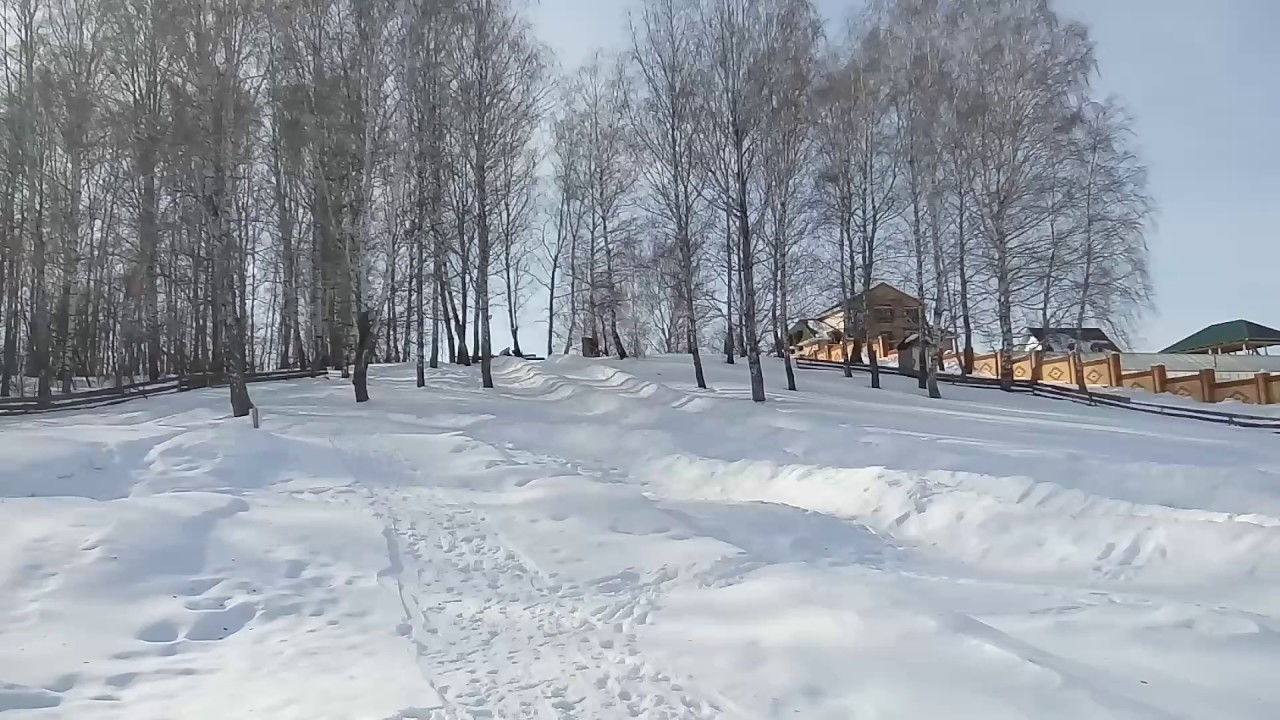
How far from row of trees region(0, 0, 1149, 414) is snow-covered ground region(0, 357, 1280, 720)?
6348mm

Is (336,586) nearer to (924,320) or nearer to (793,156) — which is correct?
(793,156)

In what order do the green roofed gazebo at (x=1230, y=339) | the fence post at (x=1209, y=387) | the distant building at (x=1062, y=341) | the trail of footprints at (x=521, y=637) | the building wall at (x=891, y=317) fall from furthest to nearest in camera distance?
the green roofed gazebo at (x=1230, y=339)
the building wall at (x=891, y=317)
the fence post at (x=1209, y=387)
the distant building at (x=1062, y=341)
the trail of footprints at (x=521, y=637)

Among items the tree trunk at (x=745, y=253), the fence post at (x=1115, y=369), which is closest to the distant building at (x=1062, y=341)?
the fence post at (x=1115, y=369)

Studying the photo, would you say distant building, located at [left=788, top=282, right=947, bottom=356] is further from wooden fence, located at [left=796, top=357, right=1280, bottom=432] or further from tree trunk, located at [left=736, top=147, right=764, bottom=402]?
tree trunk, located at [left=736, top=147, right=764, bottom=402]

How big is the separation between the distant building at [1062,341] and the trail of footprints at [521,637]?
834 inches

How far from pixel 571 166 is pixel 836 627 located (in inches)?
1253

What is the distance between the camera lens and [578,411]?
1741cm

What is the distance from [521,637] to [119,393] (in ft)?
65.4

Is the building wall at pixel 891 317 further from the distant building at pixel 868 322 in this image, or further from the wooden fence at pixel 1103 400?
the wooden fence at pixel 1103 400

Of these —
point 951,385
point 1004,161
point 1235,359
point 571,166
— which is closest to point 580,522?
point 1004,161

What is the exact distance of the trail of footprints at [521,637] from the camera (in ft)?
14.0

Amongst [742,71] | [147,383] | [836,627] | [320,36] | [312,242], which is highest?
[320,36]

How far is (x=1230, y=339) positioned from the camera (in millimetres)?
43125

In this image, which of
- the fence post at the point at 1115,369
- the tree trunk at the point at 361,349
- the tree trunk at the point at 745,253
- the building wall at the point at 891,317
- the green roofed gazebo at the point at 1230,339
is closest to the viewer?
the tree trunk at the point at 361,349
